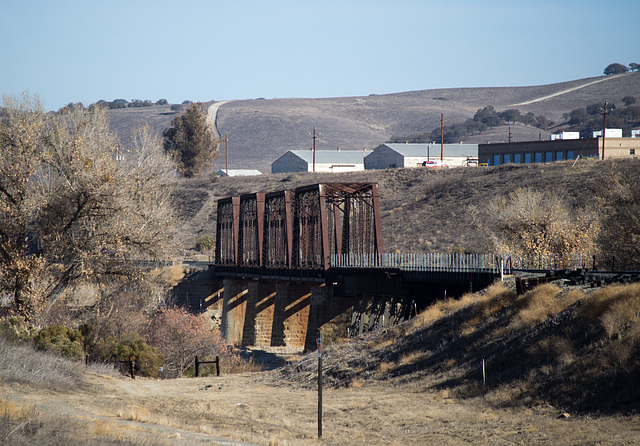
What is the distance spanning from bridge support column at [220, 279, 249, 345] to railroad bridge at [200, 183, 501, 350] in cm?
9

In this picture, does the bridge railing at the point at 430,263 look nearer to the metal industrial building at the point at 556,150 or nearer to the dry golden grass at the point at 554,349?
the dry golden grass at the point at 554,349

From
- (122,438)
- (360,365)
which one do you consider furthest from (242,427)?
(360,365)

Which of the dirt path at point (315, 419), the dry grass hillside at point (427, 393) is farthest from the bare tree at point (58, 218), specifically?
the dirt path at point (315, 419)

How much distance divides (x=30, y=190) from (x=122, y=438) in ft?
71.3

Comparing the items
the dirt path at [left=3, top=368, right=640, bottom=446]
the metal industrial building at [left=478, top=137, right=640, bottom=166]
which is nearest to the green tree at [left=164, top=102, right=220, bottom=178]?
the metal industrial building at [left=478, top=137, right=640, bottom=166]

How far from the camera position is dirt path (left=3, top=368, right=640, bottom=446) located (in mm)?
15469

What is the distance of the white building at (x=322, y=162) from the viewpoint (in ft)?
409

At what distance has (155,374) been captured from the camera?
33.7 meters

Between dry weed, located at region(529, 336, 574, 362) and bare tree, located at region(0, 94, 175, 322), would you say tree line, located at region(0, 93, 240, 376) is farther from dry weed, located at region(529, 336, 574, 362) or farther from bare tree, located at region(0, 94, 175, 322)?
dry weed, located at region(529, 336, 574, 362)

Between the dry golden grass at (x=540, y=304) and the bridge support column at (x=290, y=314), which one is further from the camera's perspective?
the bridge support column at (x=290, y=314)

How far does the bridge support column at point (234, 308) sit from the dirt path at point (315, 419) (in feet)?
97.6

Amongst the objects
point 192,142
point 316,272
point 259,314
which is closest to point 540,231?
point 316,272

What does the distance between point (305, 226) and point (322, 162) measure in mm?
76577

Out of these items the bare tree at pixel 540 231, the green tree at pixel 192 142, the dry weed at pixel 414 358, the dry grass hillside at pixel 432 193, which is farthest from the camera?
the green tree at pixel 192 142
